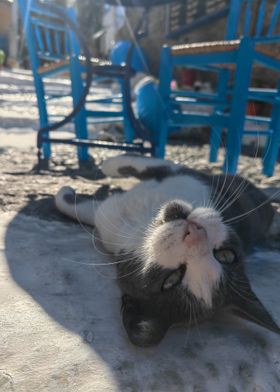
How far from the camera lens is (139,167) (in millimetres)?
1998

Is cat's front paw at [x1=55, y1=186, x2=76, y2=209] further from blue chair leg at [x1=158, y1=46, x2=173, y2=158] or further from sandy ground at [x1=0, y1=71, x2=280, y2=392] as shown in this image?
blue chair leg at [x1=158, y1=46, x2=173, y2=158]

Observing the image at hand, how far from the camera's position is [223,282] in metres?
1.16

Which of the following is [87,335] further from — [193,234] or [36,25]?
[36,25]

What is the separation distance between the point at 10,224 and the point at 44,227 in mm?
154

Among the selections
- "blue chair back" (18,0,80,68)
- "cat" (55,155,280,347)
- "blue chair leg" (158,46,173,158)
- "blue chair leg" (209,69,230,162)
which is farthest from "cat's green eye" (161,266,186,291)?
"blue chair leg" (209,69,230,162)

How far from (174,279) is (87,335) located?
0.30 metres

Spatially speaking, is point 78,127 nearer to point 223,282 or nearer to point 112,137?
point 112,137

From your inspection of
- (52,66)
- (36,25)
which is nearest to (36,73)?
(52,66)

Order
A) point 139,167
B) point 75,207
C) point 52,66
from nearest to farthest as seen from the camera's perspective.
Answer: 1. point 75,207
2. point 139,167
3. point 52,66

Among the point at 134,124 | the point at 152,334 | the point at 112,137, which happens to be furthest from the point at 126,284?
the point at 112,137

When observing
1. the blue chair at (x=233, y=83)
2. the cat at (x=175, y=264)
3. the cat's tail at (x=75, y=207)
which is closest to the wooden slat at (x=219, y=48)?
the blue chair at (x=233, y=83)

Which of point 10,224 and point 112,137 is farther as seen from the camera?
point 112,137

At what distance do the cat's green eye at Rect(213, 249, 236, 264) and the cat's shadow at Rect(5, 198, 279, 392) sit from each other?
0.65ft

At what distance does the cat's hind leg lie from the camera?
195 centimetres
